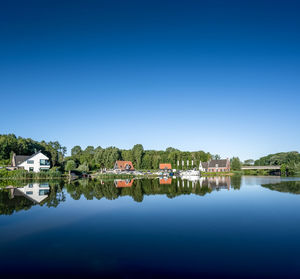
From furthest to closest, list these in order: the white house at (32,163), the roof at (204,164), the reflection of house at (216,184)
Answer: the roof at (204,164) → the white house at (32,163) → the reflection of house at (216,184)

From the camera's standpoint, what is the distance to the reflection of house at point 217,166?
8138 centimetres

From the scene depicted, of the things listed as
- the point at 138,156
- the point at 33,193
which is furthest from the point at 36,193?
the point at 138,156

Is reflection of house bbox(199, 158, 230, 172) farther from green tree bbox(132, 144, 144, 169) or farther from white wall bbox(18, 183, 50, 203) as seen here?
white wall bbox(18, 183, 50, 203)

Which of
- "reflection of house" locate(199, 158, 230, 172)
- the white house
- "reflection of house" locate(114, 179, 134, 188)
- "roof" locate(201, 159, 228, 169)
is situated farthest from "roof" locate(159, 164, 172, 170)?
"reflection of house" locate(114, 179, 134, 188)

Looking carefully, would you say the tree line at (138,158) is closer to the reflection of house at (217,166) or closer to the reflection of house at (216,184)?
the reflection of house at (217,166)

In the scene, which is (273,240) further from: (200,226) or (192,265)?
(192,265)

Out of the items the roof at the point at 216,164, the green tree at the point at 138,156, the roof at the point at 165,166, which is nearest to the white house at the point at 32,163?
the green tree at the point at 138,156

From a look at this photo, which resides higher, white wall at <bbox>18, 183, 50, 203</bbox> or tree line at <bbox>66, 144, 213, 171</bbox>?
tree line at <bbox>66, 144, 213, 171</bbox>

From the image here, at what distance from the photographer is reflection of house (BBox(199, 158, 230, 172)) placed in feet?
267

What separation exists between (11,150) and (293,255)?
220ft

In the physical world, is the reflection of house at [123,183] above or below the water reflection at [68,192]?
below

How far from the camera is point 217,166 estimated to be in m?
82.4

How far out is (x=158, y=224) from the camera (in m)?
12.1

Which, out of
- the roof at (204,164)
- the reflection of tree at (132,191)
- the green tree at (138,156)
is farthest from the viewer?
the green tree at (138,156)
